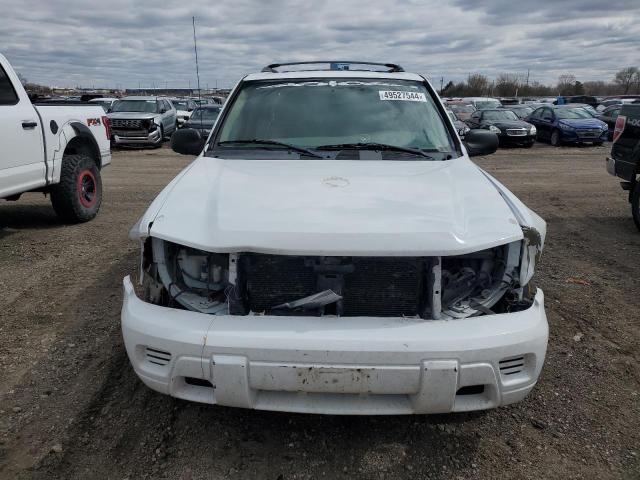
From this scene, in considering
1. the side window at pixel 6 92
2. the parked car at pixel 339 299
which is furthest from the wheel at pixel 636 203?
the side window at pixel 6 92

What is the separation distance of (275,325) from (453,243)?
835mm

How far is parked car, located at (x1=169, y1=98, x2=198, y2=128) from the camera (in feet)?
70.0

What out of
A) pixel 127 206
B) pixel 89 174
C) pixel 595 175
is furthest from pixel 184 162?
pixel 595 175

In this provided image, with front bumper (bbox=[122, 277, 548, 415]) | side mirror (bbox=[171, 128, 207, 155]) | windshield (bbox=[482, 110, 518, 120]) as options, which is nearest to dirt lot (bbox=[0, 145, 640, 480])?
front bumper (bbox=[122, 277, 548, 415])

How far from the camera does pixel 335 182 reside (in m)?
2.88

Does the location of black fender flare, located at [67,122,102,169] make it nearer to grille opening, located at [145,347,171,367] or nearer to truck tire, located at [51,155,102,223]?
truck tire, located at [51,155,102,223]

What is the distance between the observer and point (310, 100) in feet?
12.7

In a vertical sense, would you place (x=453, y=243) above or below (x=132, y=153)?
above

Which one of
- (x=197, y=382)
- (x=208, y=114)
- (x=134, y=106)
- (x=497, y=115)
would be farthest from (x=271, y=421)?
(x=497, y=115)

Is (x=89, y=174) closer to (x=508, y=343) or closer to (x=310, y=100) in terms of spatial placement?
(x=310, y=100)

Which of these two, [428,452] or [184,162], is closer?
[428,452]

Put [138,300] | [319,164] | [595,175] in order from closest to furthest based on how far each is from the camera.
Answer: [138,300] → [319,164] → [595,175]

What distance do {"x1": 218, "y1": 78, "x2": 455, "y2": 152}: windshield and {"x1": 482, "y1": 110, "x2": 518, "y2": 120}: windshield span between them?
16785 millimetres

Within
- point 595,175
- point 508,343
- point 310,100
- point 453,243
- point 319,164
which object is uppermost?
point 310,100
